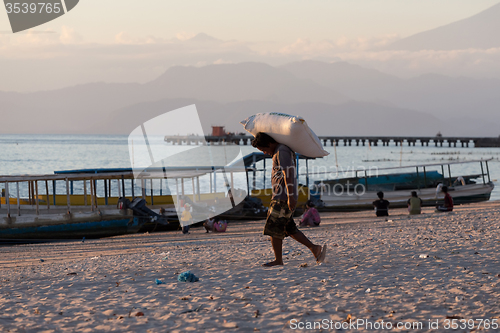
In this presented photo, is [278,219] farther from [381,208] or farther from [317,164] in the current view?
[317,164]

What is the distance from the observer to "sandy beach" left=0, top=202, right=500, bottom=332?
3996 mm

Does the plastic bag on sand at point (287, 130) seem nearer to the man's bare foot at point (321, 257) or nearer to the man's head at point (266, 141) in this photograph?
the man's head at point (266, 141)

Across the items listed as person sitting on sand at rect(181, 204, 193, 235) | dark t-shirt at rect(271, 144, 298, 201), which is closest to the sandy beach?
dark t-shirt at rect(271, 144, 298, 201)

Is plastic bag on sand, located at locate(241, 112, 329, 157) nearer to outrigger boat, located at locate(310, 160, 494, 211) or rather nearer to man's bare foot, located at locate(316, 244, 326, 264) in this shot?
man's bare foot, located at locate(316, 244, 326, 264)

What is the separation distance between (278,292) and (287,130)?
6.56ft

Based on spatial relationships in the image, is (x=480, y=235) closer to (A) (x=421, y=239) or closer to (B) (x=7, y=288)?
(A) (x=421, y=239)

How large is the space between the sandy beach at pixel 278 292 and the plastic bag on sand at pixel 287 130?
1.61m

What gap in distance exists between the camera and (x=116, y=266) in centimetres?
724

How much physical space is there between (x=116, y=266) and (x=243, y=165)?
10.5 m

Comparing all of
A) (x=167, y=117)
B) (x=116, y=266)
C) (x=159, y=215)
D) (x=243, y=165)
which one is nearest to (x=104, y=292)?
(x=116, y=266)

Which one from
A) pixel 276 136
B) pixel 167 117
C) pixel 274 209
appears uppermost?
pixel 167 117

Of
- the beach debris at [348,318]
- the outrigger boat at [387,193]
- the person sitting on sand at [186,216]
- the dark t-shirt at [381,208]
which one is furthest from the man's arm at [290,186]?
the outrigger boat at [387,193]

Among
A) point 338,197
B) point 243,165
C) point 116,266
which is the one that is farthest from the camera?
point 338,197

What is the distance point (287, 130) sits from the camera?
577cm
